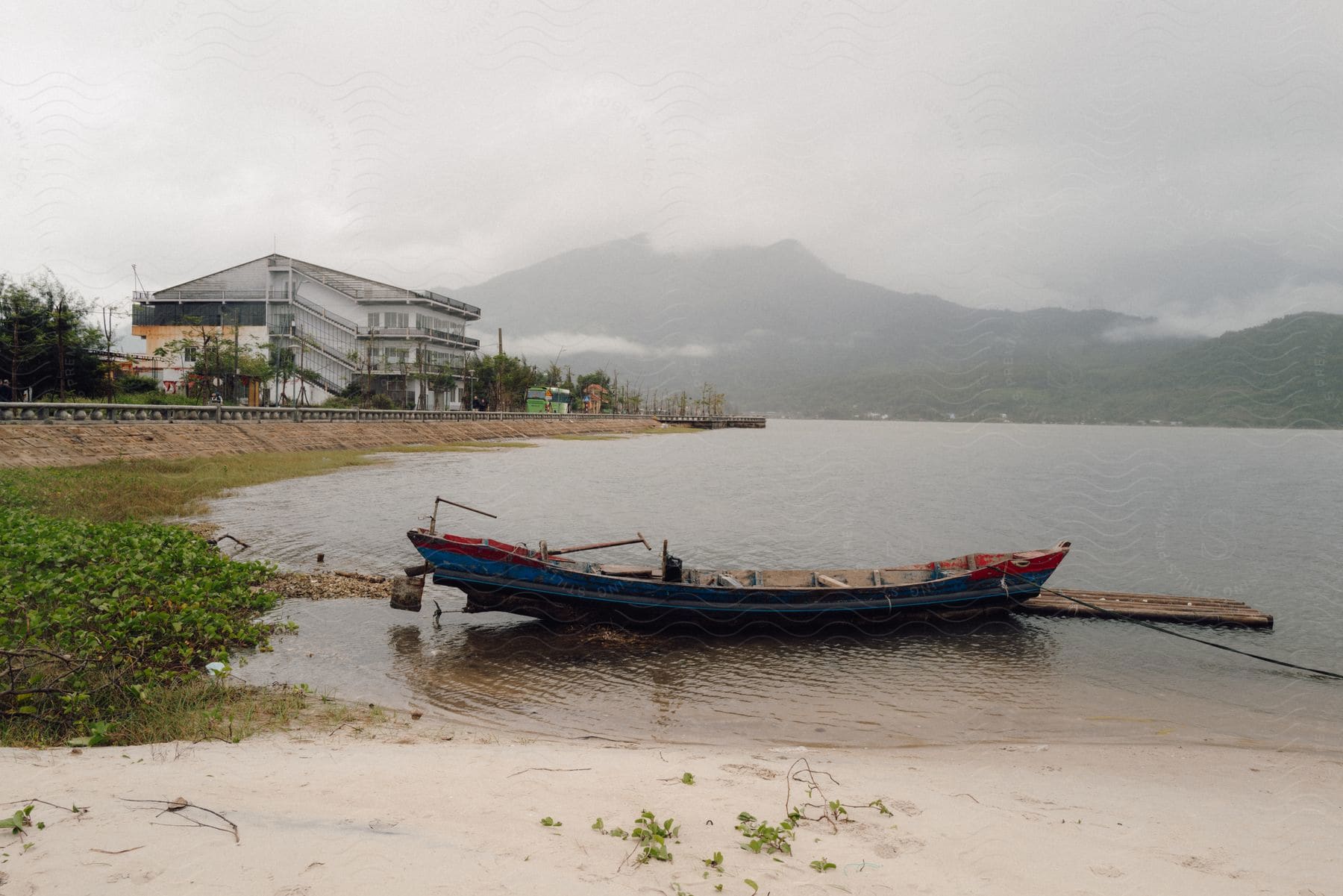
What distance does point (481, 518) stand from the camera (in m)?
32.2

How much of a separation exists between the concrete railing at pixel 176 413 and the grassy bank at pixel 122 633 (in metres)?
17.4

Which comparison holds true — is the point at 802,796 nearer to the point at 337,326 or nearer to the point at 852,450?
the point at 337,326

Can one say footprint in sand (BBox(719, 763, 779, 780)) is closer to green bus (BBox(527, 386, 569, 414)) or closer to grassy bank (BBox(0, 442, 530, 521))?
grassy bank (BBox(0, 442, 530, 521))

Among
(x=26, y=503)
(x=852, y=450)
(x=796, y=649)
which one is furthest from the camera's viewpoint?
(x=852, y=450)

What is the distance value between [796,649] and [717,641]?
1685mm

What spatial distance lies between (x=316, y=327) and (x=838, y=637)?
90275 millimetres

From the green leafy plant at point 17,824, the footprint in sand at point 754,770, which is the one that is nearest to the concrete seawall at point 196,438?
the green leafy plant at point 17,824

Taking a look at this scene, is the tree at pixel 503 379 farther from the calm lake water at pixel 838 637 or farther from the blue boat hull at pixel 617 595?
Result: the blue boat hull at pixel 617 595

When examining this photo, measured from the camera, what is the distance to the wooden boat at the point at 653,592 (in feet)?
50.8

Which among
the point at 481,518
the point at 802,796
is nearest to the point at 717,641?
the point at 802,796

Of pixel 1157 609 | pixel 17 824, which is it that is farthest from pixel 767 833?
pixel 1157 609

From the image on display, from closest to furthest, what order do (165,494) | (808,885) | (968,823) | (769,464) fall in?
(808,885) < (968,823) < (165,494) < (769,464)

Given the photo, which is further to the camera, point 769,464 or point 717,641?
point 769,464

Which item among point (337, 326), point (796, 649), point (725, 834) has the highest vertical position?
point (337, 326)
